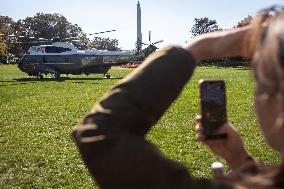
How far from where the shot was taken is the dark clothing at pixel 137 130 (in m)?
0.95

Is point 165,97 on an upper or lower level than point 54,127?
upper

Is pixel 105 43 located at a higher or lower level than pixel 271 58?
lower

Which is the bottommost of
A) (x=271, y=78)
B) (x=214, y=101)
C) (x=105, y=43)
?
(x=105, y=43)

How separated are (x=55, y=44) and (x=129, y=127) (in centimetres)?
3078

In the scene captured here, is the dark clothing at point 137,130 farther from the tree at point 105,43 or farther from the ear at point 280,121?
the tree at point 105,43

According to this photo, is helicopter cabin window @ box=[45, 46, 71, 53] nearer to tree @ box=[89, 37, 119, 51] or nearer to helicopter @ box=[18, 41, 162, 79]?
helicopter @ box=[18, 41, 162, 79]

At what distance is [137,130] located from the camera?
104cm

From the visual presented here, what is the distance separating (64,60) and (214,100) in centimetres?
2982

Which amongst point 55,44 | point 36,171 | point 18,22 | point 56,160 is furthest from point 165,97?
point 18,22

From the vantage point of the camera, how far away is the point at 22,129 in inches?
376

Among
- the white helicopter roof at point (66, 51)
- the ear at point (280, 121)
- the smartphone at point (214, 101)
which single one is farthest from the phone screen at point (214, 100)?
the white helicopter roof at point (66, 51)

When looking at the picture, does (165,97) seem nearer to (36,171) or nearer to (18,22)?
(36,171)

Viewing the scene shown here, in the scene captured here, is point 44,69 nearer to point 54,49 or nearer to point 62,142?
point 54,49

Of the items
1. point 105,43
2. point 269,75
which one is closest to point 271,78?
point 269,75
